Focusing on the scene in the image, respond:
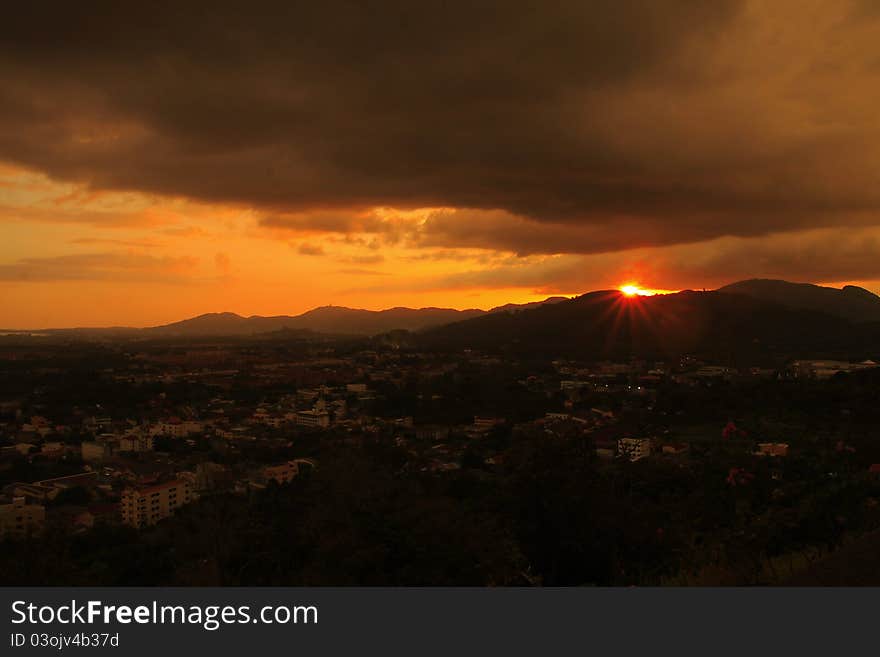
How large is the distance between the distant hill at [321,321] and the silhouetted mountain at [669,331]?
52.1 meters

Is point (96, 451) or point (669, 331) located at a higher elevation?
point (669, 331)

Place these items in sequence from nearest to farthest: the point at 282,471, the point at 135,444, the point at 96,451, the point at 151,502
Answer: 1. the point at 151,502
2. the point at 282,471
3. the point at 96,451
4. the point at 135,444

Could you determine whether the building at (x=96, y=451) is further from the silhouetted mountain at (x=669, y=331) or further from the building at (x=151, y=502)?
the silhouetted mountain at (x=669, y=331)

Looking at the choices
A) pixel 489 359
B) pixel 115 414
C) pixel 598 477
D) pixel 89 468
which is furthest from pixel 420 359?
pixel 598 477

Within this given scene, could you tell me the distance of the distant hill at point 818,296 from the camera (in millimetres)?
80694

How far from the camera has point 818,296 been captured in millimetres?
87312

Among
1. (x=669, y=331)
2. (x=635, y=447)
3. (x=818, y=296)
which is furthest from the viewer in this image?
(x=818, y=296)

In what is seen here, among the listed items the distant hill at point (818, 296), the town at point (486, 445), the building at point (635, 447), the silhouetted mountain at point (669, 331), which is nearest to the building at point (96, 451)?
the town at point (486, 445)

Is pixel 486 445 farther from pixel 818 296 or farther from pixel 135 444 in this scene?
pixel 818 296

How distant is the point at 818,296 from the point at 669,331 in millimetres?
37626

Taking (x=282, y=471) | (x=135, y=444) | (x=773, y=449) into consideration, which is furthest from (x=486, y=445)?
(x=135, y=444)

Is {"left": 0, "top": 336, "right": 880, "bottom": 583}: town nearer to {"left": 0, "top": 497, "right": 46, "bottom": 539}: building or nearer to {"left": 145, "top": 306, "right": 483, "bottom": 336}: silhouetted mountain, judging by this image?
{"left": 0, "top": 497, "right": 46, "bottom": 539}: building

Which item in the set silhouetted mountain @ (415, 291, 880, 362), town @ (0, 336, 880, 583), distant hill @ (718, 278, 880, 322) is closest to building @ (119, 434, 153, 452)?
town @ (0, 336, 880, 583)
